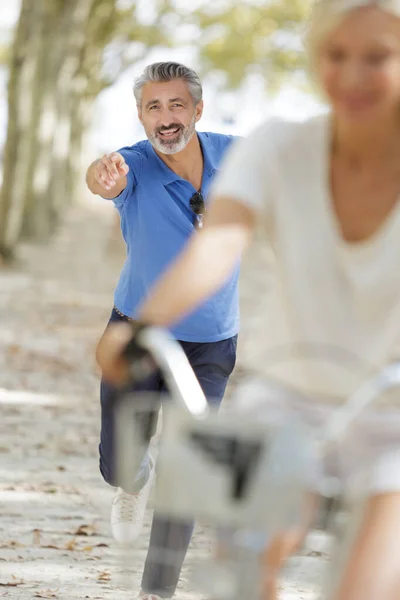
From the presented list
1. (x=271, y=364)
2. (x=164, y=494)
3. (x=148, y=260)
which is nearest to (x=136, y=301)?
(x=148, y=260)

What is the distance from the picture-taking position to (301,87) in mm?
42969

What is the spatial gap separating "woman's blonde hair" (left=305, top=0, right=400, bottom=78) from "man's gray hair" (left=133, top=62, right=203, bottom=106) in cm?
221

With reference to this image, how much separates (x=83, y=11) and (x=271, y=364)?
21382mm

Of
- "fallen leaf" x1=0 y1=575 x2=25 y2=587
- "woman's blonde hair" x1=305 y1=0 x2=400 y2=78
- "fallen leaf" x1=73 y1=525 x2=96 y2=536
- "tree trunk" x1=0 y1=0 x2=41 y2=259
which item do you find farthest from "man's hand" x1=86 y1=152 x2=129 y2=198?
"tree trunk" x1=0 y1=0 x2=41 y2=259

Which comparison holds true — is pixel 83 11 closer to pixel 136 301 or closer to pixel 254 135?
pixel 136 301

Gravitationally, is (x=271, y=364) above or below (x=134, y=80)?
below

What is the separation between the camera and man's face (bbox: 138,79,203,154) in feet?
16.6

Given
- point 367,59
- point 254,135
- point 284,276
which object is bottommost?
point 284,276

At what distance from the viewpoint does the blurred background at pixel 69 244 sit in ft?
20.7

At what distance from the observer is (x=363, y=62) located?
2787mm

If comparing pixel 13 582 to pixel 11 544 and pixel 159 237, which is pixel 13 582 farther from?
pixel 159 237

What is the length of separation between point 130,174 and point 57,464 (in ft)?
11.2

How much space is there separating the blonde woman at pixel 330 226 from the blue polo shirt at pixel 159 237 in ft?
6.56

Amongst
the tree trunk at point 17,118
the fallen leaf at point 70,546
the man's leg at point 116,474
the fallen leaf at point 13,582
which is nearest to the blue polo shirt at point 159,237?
the man's leg at point 116,474
